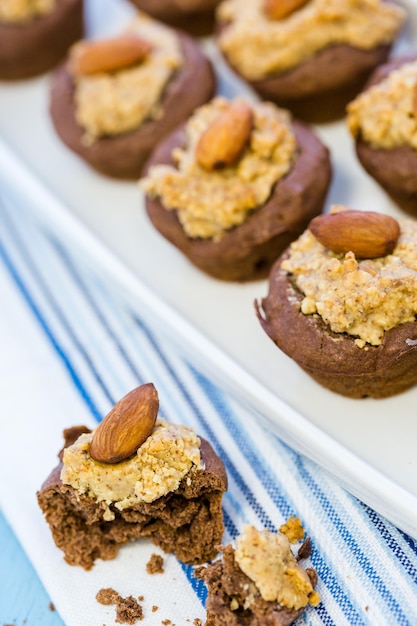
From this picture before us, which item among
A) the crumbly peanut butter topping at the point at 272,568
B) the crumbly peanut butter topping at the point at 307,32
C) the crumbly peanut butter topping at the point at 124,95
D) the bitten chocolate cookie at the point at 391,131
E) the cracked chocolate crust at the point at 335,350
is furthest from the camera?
the crumbly peanut butter topping at the point at 124,95

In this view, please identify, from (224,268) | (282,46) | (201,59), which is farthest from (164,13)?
(224,268)

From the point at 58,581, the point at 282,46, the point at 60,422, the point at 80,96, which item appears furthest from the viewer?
the point at 80,96

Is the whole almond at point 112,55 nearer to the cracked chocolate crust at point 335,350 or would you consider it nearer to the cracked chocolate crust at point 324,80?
the cracked chocolate crust at point 324,80

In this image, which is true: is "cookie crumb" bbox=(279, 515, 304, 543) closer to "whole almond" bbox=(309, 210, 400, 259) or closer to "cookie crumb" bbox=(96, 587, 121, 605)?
"cookie crumb" bbox=(96, 587, 121, 605)

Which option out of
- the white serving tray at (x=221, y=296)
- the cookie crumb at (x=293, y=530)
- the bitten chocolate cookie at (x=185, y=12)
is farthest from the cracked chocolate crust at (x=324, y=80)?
the cookie crumb at (x=293, y=530)

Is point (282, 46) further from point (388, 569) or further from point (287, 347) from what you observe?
point (388, 569)

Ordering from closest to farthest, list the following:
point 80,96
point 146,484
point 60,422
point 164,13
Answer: point 146,484
point 60,422
point 80,96
point 164,13

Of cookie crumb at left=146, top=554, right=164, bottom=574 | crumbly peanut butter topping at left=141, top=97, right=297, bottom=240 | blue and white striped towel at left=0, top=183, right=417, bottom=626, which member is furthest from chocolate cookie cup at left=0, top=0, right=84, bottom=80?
cookie crumb at left=146, top=554, right=164, bottom=574

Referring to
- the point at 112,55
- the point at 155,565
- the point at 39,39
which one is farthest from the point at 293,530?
the point at 39,39

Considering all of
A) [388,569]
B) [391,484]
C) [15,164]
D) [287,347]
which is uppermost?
[15,164]
